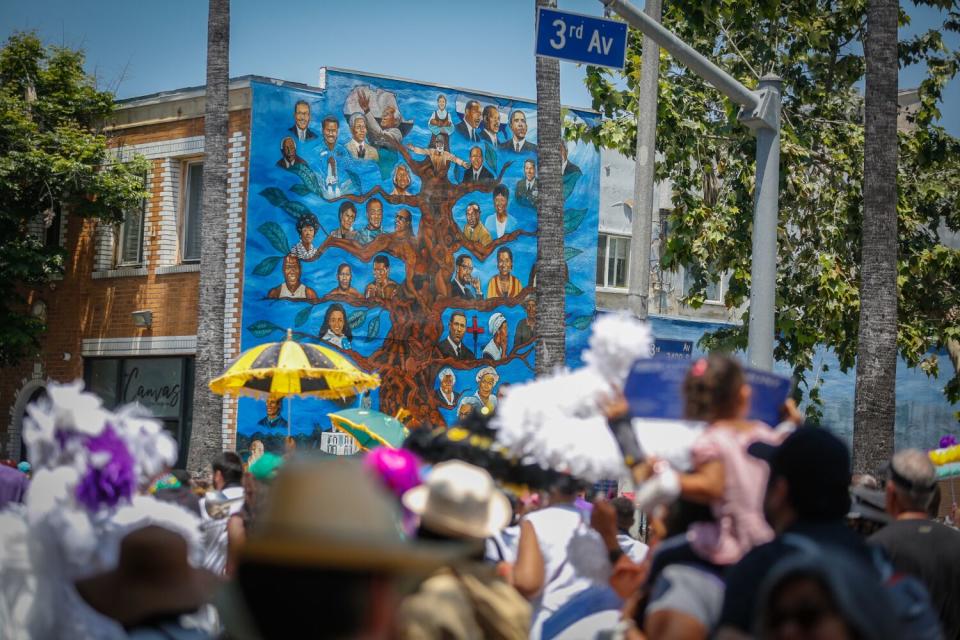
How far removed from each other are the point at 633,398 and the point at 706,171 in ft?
47.4

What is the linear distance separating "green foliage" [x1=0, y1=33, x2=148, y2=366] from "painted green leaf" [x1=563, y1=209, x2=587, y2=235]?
8.37 meters

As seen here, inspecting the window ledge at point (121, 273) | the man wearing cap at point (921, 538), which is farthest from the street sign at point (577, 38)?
the window ledge at point (121, 273)

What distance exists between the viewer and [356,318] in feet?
77.4

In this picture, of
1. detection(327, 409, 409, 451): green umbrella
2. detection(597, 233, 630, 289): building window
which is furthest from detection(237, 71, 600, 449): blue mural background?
detection(327, 409, 409, 451): green umbrella

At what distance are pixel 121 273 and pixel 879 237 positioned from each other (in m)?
15.4

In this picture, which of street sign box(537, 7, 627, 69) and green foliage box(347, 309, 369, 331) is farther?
green foliage box(347, 309, 369, 331)

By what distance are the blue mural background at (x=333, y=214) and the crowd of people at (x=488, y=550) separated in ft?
55.2

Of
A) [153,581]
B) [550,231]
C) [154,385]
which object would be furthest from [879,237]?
[154,385]

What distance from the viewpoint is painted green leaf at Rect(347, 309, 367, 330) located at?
23547mm

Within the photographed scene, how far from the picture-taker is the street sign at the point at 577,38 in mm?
11430

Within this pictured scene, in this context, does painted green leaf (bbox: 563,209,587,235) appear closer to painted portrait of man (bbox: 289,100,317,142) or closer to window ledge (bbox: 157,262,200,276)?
painted portrait of man (bbox: 289,100,317,142)

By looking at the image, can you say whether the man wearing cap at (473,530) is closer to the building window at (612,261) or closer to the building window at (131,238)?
the building window at (131,238)

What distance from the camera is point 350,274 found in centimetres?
2353

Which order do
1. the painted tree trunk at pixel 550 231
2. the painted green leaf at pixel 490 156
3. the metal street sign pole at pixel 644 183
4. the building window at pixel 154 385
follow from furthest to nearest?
the painted green leaf at pixel 490 156 → the building window at pixel 154 385 → the painted tree trunk at pixel 550 231 → the metal street sign pole at pixel 644 183
